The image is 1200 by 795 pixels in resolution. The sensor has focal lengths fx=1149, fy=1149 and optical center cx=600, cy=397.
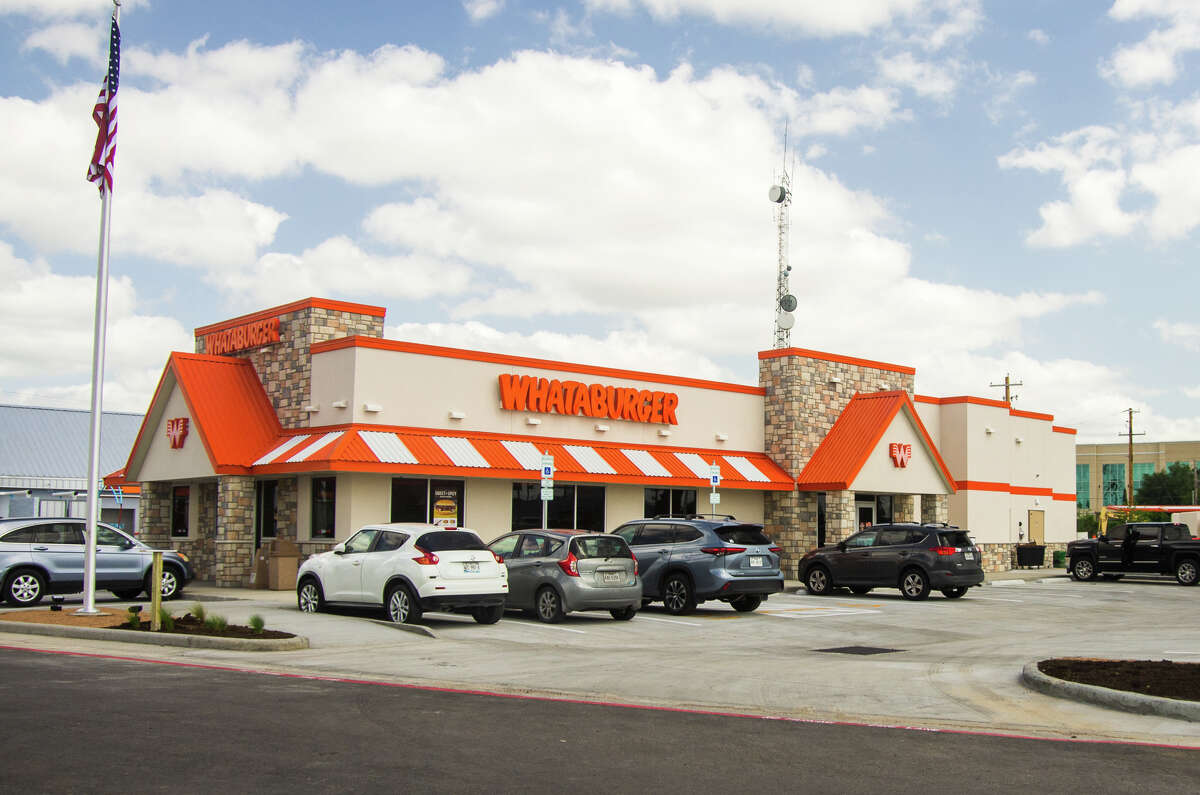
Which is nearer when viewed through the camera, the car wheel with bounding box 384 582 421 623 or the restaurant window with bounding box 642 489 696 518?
the car wheel with bounding box 384 582 421 623

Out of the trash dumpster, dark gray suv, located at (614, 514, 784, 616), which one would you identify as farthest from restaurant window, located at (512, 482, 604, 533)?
dark gray suv, located at (614, 514, 784, 616)

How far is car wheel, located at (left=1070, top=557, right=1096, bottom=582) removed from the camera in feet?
114

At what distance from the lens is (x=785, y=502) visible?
3397cm

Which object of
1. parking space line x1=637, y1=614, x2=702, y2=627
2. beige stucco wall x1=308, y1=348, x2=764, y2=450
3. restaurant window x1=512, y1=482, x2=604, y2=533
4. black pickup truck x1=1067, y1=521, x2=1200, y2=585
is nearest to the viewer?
parking space line x1=637, y1=614, x2=702, y2=627

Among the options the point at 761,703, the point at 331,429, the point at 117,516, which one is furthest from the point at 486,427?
the point at 117,516

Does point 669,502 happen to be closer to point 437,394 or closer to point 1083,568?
point 437,394

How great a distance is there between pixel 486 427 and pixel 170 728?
19.5 m

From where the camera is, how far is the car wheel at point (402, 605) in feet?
57.2

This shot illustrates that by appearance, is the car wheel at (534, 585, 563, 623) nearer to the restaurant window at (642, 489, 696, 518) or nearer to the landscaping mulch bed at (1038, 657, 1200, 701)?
the landscaping mulch bed at (1038, 657, 1200, 701)

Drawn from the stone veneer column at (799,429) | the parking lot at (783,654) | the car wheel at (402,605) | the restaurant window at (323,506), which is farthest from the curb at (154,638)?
the stone veneer column at (799,429)

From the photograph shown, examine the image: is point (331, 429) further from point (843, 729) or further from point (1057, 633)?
point (843, 729)

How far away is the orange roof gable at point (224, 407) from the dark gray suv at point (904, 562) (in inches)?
541

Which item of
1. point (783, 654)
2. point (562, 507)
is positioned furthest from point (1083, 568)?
point (783, 654)

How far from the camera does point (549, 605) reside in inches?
749
